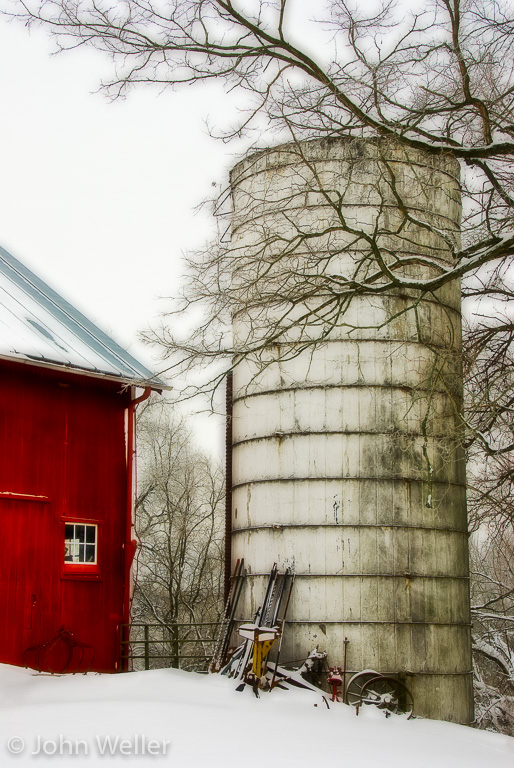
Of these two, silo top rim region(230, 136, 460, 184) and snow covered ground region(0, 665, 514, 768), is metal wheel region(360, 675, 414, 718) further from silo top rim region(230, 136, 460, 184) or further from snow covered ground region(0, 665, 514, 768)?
silo top rim region(230, 136, 460, 184)

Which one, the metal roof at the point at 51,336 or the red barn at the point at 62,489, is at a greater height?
the metal roof at the point at 51,336

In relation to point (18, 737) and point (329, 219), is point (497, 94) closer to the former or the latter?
point (329, 219)

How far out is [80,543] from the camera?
1398cm

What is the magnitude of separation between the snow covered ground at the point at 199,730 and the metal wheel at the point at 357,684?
84 cm

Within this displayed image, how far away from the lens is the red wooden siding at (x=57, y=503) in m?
12.9

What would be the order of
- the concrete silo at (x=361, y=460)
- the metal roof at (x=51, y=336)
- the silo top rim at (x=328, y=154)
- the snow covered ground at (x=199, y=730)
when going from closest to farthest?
the snow covered ground at (x=199, y=730) → the metal roof at (x=51, y=336) → the concrete silo at (x=361, y=460) → the silo top rim at (x=328, y=154)

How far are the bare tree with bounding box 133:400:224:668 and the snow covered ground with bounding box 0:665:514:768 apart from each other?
19.1 metres

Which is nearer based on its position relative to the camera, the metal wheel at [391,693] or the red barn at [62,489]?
the metal wheel at [391,693]

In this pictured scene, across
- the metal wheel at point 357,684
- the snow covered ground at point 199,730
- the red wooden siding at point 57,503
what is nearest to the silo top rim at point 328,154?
the red wooden siding at point 57,503

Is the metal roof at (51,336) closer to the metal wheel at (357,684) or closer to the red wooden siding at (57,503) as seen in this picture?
the red wooden siding at (57,503)

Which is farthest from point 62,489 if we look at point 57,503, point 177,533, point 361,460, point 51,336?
point 177,533

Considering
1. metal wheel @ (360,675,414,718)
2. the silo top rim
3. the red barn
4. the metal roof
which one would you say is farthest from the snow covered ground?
the silo top rim

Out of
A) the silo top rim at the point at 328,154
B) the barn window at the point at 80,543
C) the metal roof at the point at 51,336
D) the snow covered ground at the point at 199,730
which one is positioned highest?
the silo top rim at the point at 328,154

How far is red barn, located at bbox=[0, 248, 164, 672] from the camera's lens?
1291 cm
